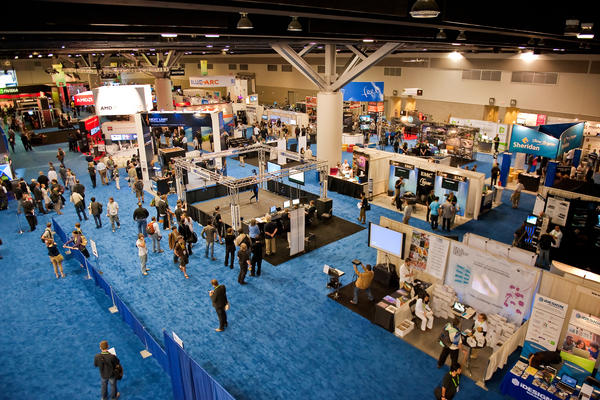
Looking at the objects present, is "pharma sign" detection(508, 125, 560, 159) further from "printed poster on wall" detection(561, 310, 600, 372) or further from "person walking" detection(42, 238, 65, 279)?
"person walking" detection(42, 238, 65, 279)

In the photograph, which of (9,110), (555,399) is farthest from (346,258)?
(9,110)

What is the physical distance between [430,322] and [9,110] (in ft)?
137

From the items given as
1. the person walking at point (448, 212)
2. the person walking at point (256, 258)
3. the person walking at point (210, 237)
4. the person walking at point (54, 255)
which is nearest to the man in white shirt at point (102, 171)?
the person walking at point (54, 255)

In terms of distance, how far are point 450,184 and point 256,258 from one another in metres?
8.30

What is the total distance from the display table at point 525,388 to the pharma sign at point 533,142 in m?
12.1

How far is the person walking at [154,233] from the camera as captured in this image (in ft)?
38.4

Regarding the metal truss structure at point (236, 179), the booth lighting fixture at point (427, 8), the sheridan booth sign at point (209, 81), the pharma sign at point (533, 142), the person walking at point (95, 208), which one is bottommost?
the person walking at point (95, 208)

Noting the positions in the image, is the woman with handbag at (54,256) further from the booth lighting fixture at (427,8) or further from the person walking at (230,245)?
the booth lighting fixture at (427,8)

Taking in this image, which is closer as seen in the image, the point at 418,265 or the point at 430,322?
the point at 430,322

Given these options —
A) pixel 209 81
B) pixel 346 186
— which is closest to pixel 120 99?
pixel 209 81

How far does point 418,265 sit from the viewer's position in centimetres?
986

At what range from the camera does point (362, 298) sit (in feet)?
32.6

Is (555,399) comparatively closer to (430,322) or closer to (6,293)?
(430,322)

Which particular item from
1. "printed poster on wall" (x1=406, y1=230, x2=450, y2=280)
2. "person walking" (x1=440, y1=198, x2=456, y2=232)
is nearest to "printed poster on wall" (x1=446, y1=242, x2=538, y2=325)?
"printed poster on wall" (x1=406, y1=230, x2=450, y2=280)
